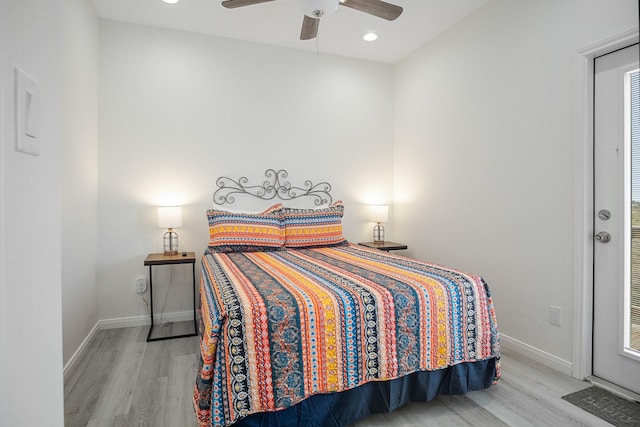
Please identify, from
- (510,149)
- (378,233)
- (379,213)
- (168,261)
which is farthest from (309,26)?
(378,233)

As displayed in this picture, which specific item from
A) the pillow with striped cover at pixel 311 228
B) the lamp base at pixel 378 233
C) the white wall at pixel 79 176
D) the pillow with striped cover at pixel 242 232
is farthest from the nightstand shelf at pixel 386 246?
the white wall at pixel 79 176

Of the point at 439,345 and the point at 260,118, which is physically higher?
the point at 260,118

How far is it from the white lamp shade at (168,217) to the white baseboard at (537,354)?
117 inches

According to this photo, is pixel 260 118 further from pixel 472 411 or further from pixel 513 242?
pixel 472 411

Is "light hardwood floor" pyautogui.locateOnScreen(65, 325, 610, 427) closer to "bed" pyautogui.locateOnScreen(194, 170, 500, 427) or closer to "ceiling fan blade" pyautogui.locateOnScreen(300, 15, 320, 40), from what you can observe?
"bed" pyautogui.locateOnScreen(194, 170, 500, 427)

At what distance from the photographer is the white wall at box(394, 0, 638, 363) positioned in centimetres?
246

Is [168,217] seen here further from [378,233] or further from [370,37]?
[370,37]

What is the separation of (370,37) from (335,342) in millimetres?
3105

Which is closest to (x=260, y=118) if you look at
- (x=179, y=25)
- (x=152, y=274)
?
(x=179, y=25)

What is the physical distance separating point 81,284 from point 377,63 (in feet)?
12.4

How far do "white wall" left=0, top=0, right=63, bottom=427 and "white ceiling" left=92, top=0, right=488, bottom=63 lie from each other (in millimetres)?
2817

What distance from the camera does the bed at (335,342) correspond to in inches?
63.3

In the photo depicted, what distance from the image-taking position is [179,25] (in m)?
3.46

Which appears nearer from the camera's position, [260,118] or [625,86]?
[625,86]
